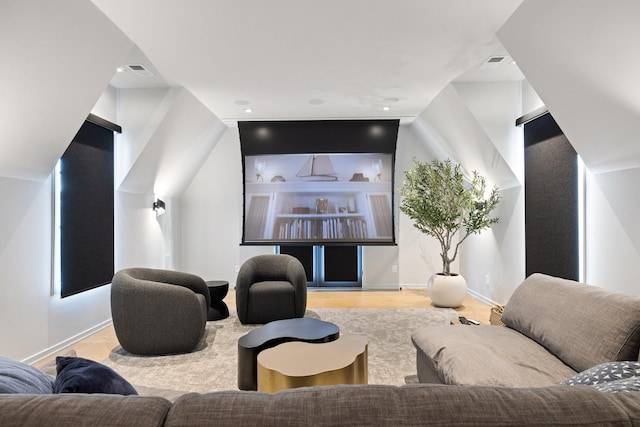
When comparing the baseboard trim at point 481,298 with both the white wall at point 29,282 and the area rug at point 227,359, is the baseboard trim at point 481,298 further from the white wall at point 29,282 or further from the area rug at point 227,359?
the white wall at point 29,282

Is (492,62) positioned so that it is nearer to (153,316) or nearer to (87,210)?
(153,316)

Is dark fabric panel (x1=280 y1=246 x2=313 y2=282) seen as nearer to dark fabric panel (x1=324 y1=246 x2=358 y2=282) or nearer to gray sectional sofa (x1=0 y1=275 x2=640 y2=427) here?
dark fabric panel (x1=324 y1=246 x2=358 y2=282)

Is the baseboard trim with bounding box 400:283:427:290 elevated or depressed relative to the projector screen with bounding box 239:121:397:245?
depressed

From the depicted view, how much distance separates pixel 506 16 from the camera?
302 centimetres

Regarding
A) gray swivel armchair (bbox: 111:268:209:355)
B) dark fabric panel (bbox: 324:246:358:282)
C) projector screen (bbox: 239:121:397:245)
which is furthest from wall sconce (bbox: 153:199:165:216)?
dark fabric panel (bbox: 324:246:358:282)

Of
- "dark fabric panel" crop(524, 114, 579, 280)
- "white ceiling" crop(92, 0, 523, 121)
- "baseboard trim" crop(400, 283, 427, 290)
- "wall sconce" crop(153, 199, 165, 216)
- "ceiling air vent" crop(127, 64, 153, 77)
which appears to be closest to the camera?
"white ceiling" crop(92, 0, 523, 121)

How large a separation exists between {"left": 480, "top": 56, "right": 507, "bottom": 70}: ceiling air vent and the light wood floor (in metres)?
2.89

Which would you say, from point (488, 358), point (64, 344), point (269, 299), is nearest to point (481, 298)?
point (269, 299)

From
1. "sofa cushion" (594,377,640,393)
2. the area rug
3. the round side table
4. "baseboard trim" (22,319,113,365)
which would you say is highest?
"sofa cushion" (594,377,640,393)

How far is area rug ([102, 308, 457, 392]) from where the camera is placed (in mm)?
2928

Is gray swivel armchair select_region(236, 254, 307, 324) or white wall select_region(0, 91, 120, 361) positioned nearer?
white wall select_region(0, 91, 120, 361)

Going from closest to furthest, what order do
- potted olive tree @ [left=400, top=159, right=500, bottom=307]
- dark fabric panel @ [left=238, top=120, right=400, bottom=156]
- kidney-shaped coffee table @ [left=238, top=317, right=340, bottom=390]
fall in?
kidney-shaped coffee table @ [left=238, top=317, right=340, bottom=390] < potted olive tree @ [left=400, top=159, right=500, bottom=307] < dark fabric panel @ [left=238, top=120, right=400, bottom=156]

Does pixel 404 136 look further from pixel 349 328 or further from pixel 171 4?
pixel 171 4

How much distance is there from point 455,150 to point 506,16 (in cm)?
287
